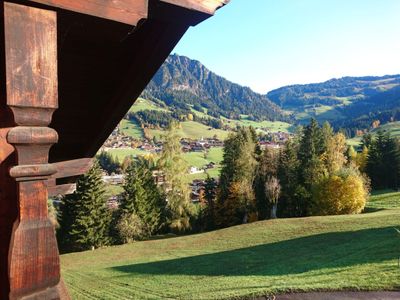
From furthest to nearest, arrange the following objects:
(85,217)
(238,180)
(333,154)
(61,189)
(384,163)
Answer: (384,163)
(333,154)
(238,180)
(85,217)
(61,189)

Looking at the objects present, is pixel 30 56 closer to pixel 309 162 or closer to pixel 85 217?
pixel 85 217

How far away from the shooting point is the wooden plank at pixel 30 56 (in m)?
1.91

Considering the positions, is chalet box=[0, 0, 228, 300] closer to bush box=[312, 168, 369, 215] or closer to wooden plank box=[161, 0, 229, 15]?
wooden plank box=[161, 0, 229, 15]

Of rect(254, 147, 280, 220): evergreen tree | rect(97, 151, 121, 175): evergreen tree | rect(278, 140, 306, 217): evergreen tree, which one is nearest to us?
rect(278, 140, 306, 217): evergreen tree

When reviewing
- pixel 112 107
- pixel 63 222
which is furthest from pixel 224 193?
pixel 112 107

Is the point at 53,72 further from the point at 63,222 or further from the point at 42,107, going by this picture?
the point at 63,222

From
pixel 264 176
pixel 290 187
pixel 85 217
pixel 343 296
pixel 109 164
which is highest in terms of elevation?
pixel 109 164

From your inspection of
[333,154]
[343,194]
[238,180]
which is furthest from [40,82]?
[333,154]

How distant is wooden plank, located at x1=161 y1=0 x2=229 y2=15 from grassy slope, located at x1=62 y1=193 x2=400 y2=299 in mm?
13460

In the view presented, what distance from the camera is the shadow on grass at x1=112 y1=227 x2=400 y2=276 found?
61.1ft

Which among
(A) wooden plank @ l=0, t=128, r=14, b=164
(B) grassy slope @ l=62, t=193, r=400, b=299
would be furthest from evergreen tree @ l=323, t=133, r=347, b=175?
(A) wooden plank @ l=0, t=128, r=14, b=164

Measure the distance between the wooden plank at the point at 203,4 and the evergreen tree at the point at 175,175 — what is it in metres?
41.9

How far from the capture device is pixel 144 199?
48969mm

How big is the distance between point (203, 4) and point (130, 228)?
1738 inches
